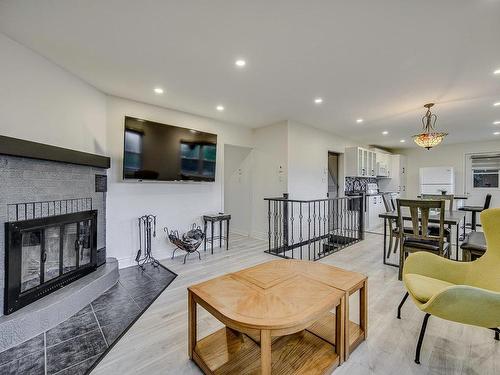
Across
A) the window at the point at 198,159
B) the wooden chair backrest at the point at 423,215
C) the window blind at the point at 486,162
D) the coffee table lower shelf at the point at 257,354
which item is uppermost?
the window blind at the point at 486,162

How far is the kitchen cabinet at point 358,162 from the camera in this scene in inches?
244

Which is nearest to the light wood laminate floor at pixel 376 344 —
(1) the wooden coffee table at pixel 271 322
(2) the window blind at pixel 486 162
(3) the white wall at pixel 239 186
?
(1) the wooden coffee table at pixel 271 322

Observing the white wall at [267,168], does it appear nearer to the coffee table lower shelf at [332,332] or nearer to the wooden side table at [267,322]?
the coffee table lower shelf at [332,332]

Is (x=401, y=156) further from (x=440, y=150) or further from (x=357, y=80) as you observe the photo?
(x=357, y=80)

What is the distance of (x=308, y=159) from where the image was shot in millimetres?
5277

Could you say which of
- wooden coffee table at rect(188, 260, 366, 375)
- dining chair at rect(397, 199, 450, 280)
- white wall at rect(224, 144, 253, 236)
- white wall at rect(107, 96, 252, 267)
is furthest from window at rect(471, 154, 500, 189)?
wooden coffee table at rect(188, 260, 366, 375)

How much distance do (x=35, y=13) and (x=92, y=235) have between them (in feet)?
7.06

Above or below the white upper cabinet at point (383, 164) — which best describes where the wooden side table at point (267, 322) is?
below

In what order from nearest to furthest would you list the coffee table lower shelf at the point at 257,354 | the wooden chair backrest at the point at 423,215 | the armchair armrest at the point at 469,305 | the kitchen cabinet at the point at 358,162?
the armchair armrest at the point at 469,305
the coffee table lower shelf at the point at 257,354
the wooden chair backrest at the point at 423,215
the kitchen cabinet at the point at 358,162

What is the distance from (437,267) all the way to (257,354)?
165 cm

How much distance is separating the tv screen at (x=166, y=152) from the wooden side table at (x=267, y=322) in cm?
236

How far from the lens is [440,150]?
7781 millimetres

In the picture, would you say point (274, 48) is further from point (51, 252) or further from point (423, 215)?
point (51, 252)

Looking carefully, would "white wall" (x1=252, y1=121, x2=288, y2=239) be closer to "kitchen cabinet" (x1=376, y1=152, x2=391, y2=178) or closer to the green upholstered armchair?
the green upholstered armchair
